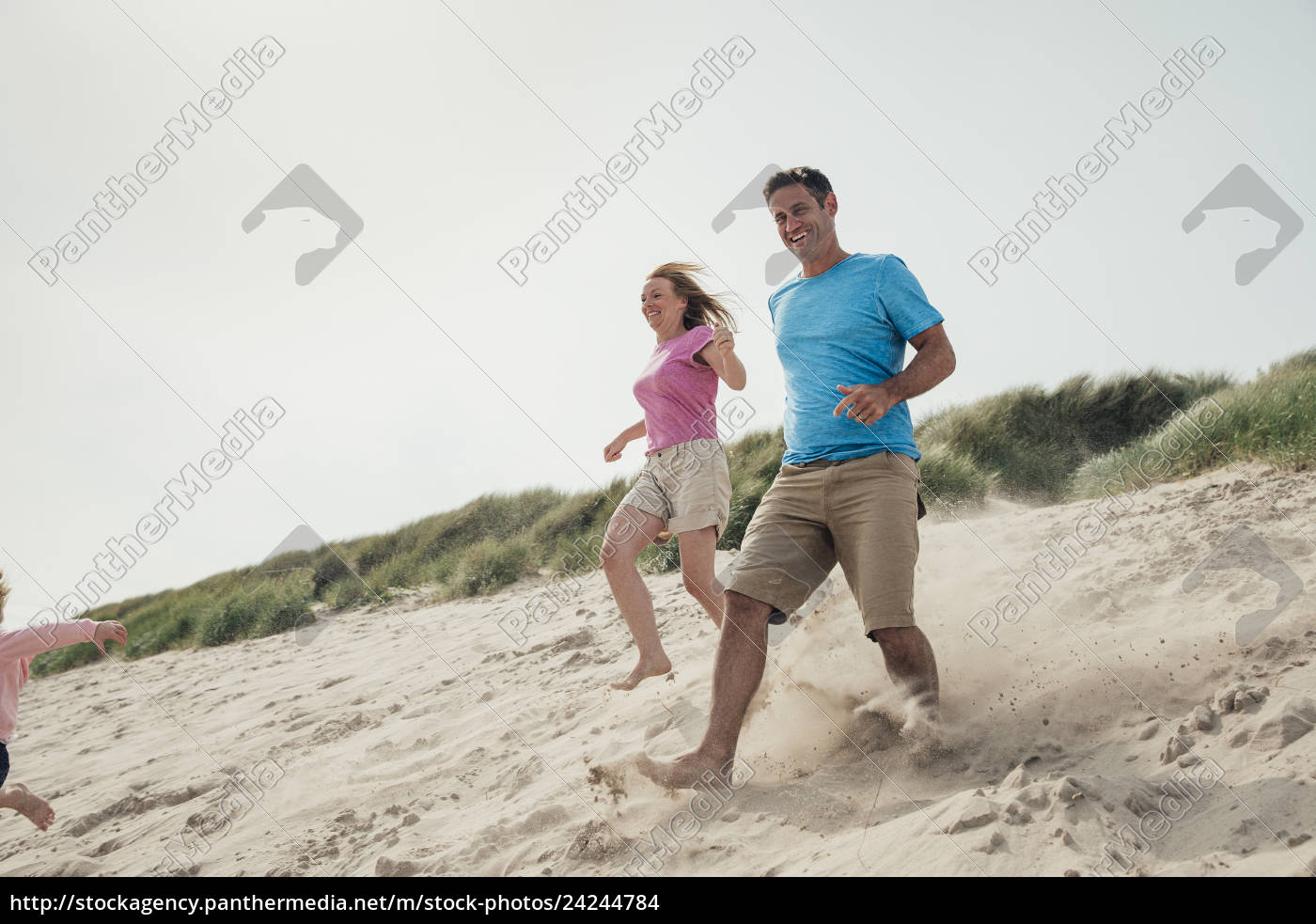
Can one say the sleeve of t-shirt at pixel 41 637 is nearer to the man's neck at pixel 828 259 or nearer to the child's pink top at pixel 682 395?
the child's pink top at pixel 682 395

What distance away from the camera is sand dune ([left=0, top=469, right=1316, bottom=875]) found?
2236 mm

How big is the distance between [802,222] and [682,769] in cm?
192

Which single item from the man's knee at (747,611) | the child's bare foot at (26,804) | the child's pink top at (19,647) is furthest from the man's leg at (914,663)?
the child's bare foot at (26,804)

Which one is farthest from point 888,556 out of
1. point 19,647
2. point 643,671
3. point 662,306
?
point 19,647

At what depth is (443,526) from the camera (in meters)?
11.8

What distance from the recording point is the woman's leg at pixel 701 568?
369 cm

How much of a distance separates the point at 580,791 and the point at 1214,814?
2047 mm

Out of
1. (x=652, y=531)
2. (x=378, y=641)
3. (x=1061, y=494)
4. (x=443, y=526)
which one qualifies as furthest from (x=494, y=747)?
(x=443, y=526)

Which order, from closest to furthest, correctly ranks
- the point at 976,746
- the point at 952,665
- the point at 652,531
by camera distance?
the point at 976,746 < the point at 952,665 < the point at 652,531

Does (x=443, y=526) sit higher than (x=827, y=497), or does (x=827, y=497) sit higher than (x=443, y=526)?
(x=443, y=526)

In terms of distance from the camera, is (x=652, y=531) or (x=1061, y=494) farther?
(x=1061, y=494)

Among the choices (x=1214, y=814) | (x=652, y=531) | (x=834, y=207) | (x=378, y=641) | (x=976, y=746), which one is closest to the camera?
(x=1214, y=814)

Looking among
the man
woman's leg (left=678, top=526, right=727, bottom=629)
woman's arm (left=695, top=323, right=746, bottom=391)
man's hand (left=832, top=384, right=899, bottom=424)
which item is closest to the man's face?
the man

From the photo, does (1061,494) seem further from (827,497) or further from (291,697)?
(291,697)
